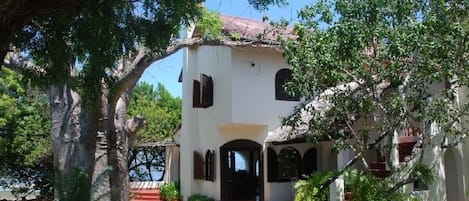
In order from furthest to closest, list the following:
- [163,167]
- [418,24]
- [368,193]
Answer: [163,167]
[368,193]
[418,24]

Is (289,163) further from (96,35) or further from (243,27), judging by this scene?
(96,35)

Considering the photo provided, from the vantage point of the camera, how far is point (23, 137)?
20375mm

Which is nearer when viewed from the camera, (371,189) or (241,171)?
(371,189)

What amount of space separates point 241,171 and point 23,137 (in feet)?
29.3

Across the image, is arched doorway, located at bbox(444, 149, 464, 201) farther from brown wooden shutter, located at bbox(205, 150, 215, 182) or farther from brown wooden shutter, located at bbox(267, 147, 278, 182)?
brown wooden shutter, located at bbox(205, 150, 215, 182)

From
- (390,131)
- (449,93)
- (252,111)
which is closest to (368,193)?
(390,131)

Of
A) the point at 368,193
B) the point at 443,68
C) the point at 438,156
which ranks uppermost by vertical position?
the point at 443,68

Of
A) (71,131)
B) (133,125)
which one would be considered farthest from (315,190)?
(71,131)

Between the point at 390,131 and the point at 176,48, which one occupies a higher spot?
the point at 176,48

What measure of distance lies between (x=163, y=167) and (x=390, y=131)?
65.8 ft

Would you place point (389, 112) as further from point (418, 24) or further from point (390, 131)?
point (418, 24)

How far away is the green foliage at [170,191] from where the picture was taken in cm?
2247

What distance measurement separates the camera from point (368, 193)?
11070mm

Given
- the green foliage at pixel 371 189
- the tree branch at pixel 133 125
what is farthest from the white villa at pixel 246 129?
the tree branch at pixel 133 125
